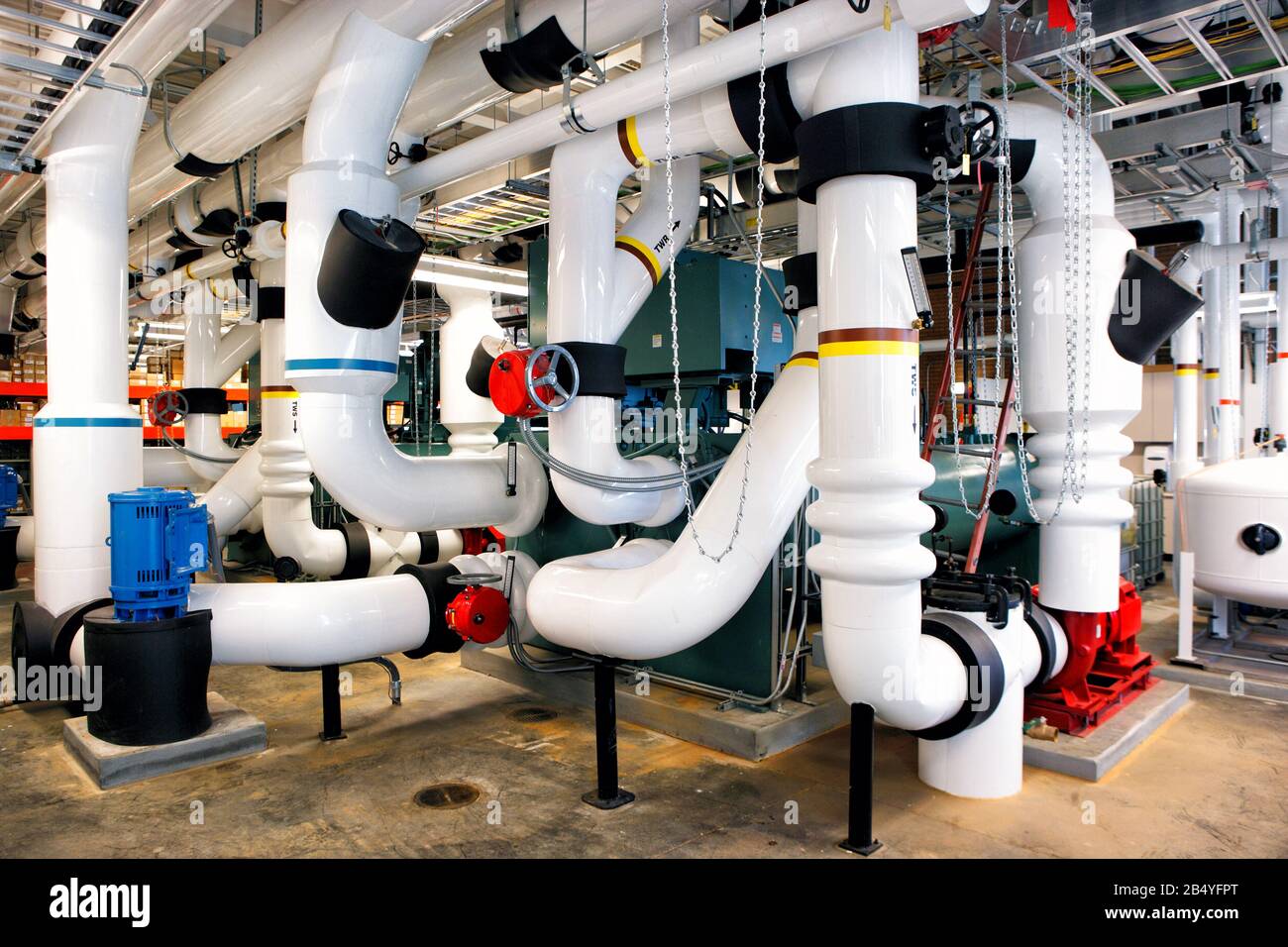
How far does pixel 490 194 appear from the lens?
4449 millimetres

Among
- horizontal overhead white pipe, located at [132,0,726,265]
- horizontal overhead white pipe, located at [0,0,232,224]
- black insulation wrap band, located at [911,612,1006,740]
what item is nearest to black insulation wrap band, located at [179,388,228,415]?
horizontal overhead white pipe, located at [132,0,726,265]

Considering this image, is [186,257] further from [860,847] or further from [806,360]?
[860,847]

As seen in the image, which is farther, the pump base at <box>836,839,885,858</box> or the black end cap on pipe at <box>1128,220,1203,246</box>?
the black end cap on pipe at <box>1128,220,1203,246</box>

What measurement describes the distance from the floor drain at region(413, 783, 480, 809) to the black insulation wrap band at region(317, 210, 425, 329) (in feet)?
5.56

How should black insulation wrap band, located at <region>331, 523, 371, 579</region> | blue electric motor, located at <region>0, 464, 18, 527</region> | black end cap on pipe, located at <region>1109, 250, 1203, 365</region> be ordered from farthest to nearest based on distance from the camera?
1. blue electric motor, located at <region>0, 464, 18, 527</region>
2. black insulation wrap band, located at <region>331, 523, 371, 579</region>
3. black end cap on pipe, located at <region>1109, 250, 1203, 365</region>

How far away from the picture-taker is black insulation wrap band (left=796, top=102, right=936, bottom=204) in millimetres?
2367

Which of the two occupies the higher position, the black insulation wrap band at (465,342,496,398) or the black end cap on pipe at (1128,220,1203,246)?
the black end cap on pipe at (1128,220,1203,246)

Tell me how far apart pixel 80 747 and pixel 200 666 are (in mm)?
581

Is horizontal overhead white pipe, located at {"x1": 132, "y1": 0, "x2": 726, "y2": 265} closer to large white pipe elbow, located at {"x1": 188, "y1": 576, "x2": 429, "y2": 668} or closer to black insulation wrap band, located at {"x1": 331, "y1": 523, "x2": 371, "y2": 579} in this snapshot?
large white pipe elbow, located at {"x1": 188, "y1": 576, "x2": 429, "y2": 668}

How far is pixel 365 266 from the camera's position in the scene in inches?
118

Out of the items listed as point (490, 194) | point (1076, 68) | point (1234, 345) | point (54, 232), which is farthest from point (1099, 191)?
point (1234, 345)

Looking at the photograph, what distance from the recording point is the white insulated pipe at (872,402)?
2.40 metres

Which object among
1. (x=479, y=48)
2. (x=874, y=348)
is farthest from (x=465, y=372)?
(x=874, y=348)

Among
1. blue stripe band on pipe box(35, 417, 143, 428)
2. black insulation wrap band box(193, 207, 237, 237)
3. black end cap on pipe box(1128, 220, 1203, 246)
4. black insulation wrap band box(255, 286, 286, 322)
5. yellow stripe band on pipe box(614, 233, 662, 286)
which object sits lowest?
blue stripe band on pipe box(35, 417, 143, 428)
